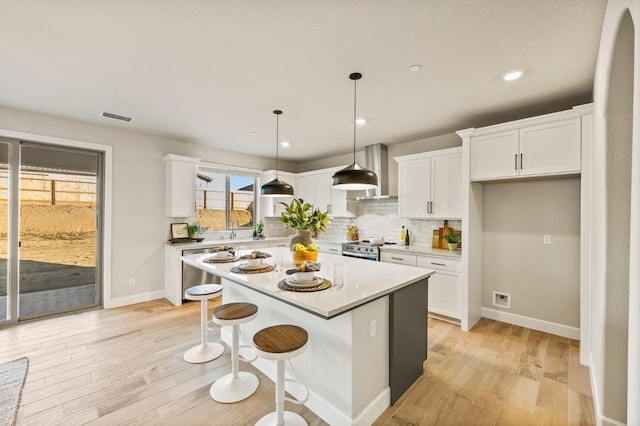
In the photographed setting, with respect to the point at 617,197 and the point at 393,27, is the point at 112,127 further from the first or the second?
the point at 617,197

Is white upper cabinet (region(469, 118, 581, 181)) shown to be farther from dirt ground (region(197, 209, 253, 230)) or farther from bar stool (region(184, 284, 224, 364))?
dirt ground (region(197, 209, 253, 230))

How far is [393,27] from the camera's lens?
6.09 feet

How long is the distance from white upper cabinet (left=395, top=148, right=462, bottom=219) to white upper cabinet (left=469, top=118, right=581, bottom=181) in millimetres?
367

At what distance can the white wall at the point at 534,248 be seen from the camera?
313 cm

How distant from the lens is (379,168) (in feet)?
15.5

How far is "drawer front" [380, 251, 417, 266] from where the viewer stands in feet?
12.6

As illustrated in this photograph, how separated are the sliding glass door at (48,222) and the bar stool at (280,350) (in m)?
3.69

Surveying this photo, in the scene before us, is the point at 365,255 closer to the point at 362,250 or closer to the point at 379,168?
the point at 362,250

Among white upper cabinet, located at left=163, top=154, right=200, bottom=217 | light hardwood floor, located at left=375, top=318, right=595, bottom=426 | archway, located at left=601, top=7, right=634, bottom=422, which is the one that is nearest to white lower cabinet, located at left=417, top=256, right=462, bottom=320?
light hardwood floor, located at left=375, top=318, right=595, bottom=426

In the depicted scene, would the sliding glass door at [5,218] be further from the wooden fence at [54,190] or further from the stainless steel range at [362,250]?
the stainless steel range at [362,250]

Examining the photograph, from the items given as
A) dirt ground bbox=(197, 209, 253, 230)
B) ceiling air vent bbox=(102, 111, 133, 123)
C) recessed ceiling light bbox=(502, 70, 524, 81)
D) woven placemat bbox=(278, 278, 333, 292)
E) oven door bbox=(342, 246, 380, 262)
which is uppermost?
recessed ceiling light bbox=(502, 70, 524, 81)

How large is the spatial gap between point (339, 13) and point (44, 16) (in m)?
1.92

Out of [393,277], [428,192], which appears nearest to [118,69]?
[393,277]

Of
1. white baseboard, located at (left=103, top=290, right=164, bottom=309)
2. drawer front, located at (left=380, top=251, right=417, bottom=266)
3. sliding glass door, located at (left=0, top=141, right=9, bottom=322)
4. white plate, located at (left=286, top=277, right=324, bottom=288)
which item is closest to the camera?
white plate, located at (left=286, top=277, right=324, bottom=288)
